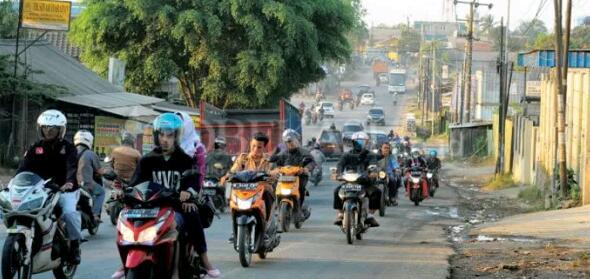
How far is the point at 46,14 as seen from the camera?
1270 inches

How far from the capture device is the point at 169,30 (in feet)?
137

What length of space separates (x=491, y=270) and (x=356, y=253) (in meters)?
2.19

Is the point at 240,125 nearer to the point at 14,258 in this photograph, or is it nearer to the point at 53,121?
the point at 53,121

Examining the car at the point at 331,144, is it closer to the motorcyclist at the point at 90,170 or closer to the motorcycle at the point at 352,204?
the motorcycle at the point at 352,204

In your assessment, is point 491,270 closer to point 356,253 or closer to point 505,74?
point 356,253

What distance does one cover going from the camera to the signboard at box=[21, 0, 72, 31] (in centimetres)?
3167

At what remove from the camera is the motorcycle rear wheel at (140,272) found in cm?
773

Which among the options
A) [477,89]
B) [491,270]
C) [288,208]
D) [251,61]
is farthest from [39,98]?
[477,89]

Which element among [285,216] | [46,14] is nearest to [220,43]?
[46,14]

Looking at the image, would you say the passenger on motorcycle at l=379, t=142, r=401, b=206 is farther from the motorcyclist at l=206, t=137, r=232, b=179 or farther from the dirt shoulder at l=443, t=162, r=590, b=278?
the motorcyclist at l=206, t=137, r=232, b=179

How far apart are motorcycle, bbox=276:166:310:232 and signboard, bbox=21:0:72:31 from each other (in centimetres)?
1735

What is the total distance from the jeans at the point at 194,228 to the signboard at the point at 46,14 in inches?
→ 937

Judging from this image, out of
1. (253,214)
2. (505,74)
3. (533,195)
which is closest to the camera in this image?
(253,214)

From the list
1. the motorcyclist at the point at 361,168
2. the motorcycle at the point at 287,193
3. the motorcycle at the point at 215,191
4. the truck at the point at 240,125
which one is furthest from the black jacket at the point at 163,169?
the truck at the point at 240,125
